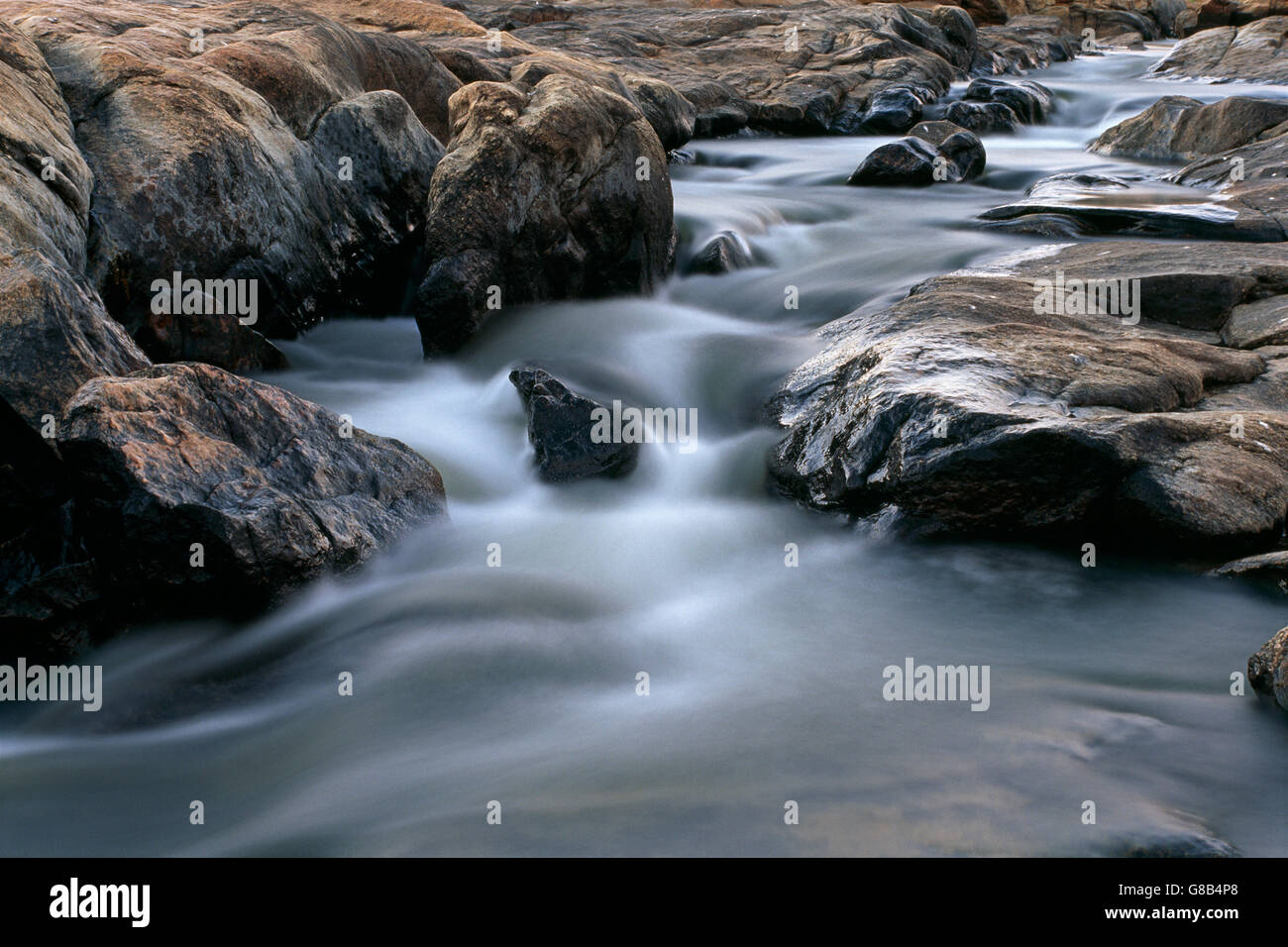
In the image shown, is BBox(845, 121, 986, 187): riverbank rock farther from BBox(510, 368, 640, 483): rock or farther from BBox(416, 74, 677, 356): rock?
BBox(510, 368, 640, 483): rock

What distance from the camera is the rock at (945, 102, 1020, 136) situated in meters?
16.3

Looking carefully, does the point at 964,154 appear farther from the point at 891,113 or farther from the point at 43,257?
the point at 43,257

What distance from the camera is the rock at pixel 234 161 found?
662 centimetres

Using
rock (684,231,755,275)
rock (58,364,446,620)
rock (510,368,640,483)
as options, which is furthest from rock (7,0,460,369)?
rock (684,231,755,275)

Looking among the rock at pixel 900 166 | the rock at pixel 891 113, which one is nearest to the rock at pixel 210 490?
the rock at pixel 900 166

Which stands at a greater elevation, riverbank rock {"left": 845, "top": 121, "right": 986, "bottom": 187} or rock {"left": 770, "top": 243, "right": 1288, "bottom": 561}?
rock {"left": 770, "top": 243, "right": 1288, "bottom": 561}

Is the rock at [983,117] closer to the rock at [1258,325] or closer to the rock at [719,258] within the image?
the rock at [719,258]

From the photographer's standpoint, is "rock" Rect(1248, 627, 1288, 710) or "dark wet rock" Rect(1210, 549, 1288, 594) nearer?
"rock" Rect(1248, 627, 1288, 710)

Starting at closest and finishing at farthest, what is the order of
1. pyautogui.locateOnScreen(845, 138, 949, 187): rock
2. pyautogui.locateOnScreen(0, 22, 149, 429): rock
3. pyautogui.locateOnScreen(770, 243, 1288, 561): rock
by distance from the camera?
pyautogui.locateOnScreen(0, 22, 149, 429): rock, pyautogui.locateOnScreen(770, 243, 1288, 561): rock, pyautogui.locateOnScreen(845, 138, 949, 187): rock

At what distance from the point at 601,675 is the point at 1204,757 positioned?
7.44 ft

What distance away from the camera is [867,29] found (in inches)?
802

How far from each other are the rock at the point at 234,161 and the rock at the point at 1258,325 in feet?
20.4

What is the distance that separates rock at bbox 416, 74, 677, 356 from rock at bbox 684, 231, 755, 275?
1.77 feet
